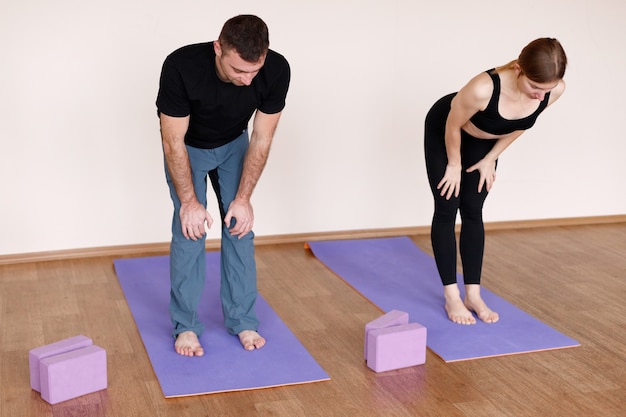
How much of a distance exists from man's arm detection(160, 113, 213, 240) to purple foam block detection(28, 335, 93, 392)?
0.49 meters

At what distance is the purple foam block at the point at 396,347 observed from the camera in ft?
8.73

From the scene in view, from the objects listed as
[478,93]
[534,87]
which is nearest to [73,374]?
[478,93]

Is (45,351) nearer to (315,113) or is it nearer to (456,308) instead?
(456,308)

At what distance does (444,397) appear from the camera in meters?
2.51

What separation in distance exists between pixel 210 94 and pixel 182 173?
267 mm

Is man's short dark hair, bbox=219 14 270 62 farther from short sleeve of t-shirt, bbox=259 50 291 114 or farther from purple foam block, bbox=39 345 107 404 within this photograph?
purple foam block, bbox=39 345 107 404

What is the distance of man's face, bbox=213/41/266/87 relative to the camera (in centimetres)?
231

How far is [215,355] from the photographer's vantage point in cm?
277

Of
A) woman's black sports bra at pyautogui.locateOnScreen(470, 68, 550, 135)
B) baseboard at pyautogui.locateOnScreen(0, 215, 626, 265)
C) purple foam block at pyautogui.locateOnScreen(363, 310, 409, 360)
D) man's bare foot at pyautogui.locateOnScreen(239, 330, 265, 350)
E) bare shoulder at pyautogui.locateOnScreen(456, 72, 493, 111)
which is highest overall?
bare shoulder at pyautogui.locateOnScreen(456, 72, 493, 111)

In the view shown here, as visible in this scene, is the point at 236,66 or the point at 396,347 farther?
the point at 396,347

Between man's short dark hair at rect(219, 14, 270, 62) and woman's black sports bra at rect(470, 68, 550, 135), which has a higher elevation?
man's short dark hair at rect(219, 14, 270, 62)

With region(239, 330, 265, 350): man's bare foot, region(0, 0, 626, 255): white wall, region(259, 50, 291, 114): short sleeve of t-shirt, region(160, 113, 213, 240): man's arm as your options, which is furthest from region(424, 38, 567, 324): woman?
region(0, 0, 626, 255): white wall

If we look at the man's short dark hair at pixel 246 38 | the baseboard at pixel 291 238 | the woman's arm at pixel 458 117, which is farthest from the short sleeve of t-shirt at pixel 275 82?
the baseboard at pixel 291 238

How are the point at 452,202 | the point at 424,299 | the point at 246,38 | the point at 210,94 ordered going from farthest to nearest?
the point at 424,299 < the point at 452,202 < the point at 210,94 < the point at 246,38
